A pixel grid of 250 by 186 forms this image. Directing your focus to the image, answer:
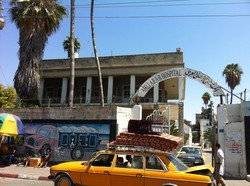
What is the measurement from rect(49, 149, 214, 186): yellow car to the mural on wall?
7.96 metres

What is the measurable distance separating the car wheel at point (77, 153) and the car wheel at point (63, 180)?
322 inches

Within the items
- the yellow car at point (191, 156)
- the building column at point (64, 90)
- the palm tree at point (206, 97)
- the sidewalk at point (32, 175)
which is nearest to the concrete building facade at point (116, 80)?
the building column at point (64, 90)

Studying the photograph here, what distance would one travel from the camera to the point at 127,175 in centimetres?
857

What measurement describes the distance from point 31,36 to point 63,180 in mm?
15424

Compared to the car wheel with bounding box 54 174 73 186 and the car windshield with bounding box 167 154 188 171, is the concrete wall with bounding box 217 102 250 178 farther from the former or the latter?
the car wheel with bounding box 54 174 73 186

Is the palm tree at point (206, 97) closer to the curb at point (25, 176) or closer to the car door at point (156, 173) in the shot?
the curb at point (25, 176)

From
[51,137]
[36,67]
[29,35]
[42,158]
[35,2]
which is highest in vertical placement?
[35,2]

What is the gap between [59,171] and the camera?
9.36m

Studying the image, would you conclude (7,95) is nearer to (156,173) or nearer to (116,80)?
(116,80)

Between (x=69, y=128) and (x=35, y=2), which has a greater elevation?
(x=35, y=2)

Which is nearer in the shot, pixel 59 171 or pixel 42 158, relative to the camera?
pixel 59 171

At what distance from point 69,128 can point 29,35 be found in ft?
27.5

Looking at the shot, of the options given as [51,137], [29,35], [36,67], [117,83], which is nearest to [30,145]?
[51,137]

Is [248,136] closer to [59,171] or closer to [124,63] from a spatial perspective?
[59,171]
